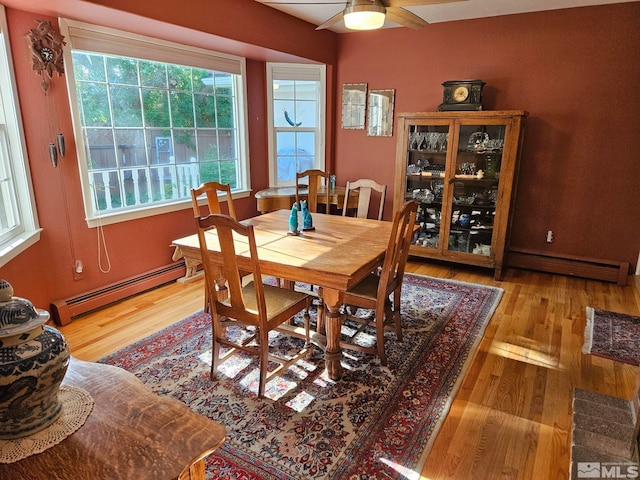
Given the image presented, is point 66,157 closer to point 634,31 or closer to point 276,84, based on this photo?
point 276,84

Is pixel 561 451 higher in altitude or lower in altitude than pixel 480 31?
lower

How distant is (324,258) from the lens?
2.24m

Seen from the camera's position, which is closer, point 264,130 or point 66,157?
point 66,157

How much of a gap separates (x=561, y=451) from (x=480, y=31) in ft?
12.5

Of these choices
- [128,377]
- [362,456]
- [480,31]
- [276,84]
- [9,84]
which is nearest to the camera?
[128,377]

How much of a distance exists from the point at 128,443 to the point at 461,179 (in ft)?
12.4

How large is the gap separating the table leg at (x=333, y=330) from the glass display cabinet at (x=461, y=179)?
2.08m

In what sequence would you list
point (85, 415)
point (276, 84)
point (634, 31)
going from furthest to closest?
1. point (276, 84)
2. point (634, 31)
3. point (85, 415)

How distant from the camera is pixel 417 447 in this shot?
1.86 metres

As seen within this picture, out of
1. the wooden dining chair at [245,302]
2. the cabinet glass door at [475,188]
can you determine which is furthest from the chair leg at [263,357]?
the cabinet glass door at [475,188]

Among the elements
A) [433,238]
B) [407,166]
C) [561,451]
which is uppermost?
[407,166]

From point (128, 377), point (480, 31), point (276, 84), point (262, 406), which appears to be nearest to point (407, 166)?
point (480, 31)

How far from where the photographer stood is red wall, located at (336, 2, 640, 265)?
3660 millimetres

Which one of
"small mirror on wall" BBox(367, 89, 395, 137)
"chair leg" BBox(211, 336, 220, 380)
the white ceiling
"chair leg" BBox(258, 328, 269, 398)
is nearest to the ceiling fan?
the white ceiling
